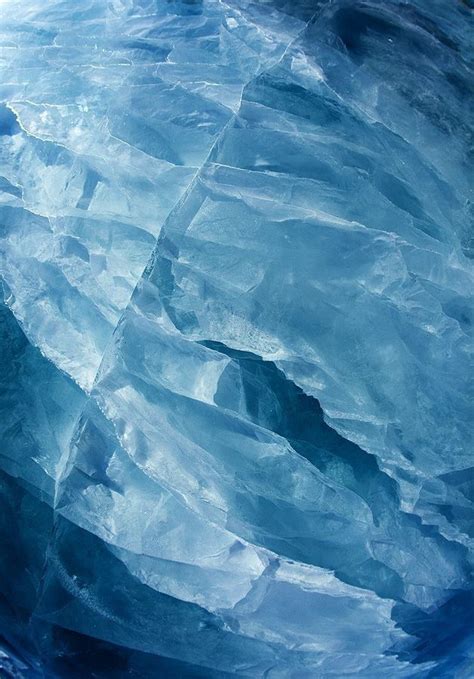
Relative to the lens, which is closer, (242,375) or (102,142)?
(242,375)

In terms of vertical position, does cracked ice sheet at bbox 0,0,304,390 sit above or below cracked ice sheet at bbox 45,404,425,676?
above

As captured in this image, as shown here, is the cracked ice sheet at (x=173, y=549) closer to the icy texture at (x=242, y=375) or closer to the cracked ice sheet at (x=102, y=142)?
the icy texture at (x=242, y=375)

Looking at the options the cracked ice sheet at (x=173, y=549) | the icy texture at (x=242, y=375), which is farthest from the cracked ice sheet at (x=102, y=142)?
the cracked ice sheet at (x=173, y=549)

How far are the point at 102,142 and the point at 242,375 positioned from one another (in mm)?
414

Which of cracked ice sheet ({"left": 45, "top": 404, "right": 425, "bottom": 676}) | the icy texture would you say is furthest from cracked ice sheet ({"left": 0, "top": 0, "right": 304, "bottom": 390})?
cracked ice sheet ({"left": 45, "top": 404, "right": 425, "bottom": 676})

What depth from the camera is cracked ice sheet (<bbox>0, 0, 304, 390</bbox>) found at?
0.82 metres

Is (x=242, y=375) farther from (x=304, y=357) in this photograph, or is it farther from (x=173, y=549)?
(x=173, y=549)

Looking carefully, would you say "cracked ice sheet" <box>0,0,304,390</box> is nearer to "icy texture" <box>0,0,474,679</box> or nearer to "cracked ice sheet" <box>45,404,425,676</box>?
"icy texture" <box>0,0,474,679</box>

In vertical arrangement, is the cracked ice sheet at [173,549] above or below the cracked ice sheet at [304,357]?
below

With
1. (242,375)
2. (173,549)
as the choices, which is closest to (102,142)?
(242,375)

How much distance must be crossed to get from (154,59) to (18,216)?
13.1 inches

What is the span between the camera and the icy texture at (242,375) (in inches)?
30.0

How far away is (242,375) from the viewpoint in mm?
768

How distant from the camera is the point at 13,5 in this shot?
1.11 m
